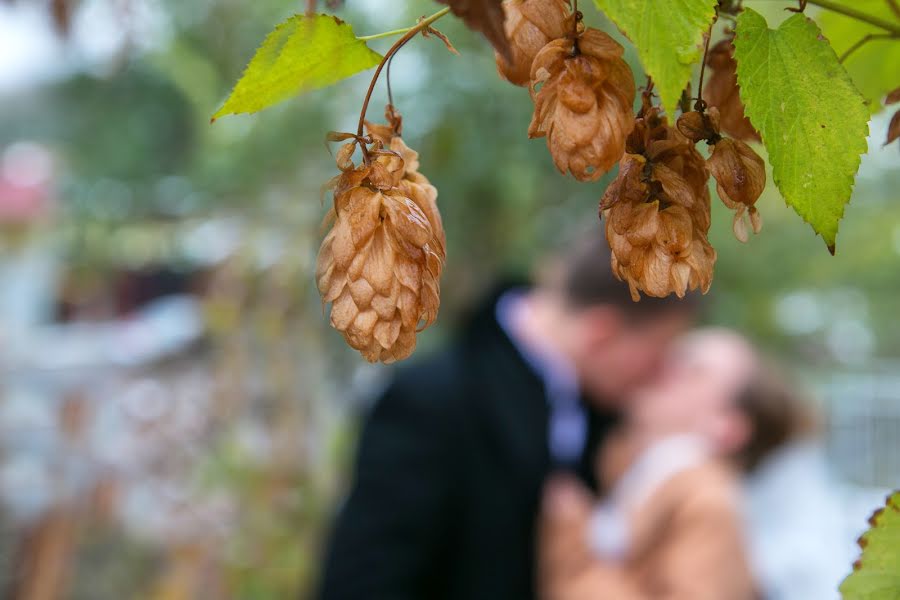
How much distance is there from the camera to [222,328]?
3102 millimetres

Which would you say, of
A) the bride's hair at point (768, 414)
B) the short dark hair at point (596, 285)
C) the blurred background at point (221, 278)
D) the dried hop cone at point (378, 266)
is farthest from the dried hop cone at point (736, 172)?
the bride's hair at point (768, 414)

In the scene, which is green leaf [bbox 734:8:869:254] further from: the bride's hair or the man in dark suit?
the bride's hair

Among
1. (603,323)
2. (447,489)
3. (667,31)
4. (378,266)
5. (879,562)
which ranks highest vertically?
(667,31)

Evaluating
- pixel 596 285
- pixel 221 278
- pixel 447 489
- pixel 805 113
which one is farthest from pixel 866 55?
pixel 221 278

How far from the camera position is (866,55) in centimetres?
57

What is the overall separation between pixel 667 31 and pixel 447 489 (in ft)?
5.49

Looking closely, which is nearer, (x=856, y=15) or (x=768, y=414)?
(x=856, y=15)

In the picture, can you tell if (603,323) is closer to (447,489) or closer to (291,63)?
(447,489)

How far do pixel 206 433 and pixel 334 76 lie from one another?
10.3ft

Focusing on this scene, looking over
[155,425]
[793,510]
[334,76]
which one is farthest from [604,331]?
[155,425]

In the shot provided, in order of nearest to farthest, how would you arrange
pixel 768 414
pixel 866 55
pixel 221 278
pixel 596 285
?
pixel 866 55
pixel 596 285
pixel 768 414
pixel 221 278

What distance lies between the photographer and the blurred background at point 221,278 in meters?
2.43

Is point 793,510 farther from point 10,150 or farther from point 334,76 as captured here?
point 10,150

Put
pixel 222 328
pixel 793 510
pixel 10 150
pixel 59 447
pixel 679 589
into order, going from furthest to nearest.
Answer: pixel 10 150 < pixel 59 447 < pixel 222 328 < pixel 793 510 < pixel 679 589
